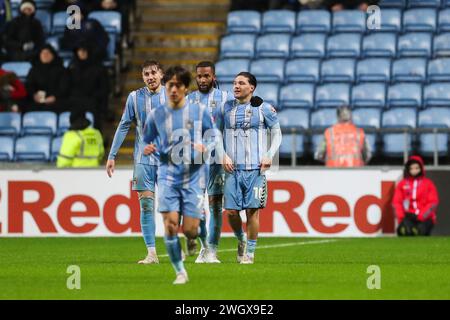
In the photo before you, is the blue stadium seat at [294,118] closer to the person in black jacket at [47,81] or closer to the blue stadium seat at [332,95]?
the blue stadium seat at [332,95]

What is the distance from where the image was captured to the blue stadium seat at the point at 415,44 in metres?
22.4

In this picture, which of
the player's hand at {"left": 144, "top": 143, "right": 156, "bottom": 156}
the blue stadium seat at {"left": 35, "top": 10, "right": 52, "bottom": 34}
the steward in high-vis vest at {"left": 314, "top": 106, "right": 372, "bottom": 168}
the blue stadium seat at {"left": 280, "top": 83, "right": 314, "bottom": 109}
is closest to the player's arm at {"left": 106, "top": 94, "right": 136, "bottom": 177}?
the player's hand at {"left": 144, "top": 143, "right": 156, "bottom": 156}

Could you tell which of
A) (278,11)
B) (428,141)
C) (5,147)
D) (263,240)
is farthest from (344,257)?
(278,11)

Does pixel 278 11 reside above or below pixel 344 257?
above

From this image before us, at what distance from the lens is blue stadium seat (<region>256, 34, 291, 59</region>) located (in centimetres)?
2291

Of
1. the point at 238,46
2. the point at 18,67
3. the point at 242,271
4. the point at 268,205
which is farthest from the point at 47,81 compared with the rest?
the point at 242,271

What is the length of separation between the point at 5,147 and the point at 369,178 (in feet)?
18.7

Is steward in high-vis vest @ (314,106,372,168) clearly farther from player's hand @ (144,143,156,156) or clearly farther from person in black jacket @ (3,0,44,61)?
player's hand @ (144,143,156,156)

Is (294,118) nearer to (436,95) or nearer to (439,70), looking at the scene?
(436,95)

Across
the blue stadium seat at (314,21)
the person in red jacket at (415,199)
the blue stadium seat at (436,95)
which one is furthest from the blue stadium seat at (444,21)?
the person in red jacket at (415,199)

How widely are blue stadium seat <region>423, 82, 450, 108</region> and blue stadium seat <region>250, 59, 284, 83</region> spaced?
2.42 metres

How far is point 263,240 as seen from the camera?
736 inches

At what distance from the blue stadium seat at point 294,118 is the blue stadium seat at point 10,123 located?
4.15 m
